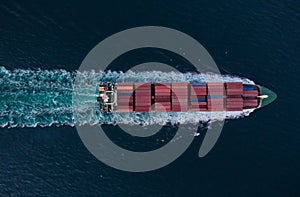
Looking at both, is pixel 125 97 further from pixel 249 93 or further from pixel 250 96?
pixel 250 96

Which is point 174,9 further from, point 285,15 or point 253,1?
point 285,15

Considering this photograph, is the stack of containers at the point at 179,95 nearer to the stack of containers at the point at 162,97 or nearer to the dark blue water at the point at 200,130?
the stack of containers at the point at 162,97

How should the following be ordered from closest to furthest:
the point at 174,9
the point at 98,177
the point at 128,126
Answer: the point at 98,177, the point at 128,126, the point at 174,9

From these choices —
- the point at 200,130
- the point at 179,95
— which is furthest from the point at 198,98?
the point at 200,130

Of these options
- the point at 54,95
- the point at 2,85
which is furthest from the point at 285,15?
the point at 2,85

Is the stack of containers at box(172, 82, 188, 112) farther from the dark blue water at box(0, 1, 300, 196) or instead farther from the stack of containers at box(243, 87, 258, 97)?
the stack of containers at box(243, 87, 258, 97)

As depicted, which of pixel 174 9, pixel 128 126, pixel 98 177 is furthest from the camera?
pixel 174 9

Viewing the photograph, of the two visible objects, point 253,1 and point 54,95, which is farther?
point 253,1

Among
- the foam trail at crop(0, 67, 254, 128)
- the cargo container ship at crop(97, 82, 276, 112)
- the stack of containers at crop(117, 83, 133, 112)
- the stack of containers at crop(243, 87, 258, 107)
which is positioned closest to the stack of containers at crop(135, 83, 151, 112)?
the cargo container ship at crop(97, 82, 276, 112)
